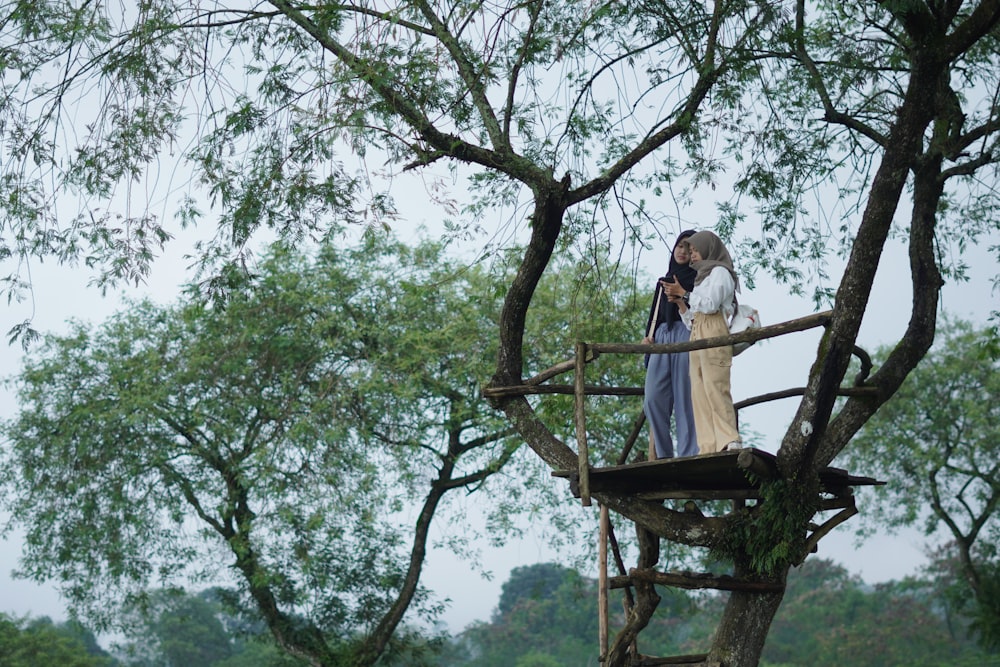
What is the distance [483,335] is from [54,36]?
6.75m

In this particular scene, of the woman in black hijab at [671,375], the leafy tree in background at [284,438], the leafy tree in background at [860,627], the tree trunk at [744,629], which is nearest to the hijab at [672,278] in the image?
the woman in black hijab at [671,375]

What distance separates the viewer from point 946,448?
17688 millimetres

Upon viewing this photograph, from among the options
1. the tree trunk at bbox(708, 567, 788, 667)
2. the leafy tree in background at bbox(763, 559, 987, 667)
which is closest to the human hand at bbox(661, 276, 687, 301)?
the tree trunk at bbox(708, 567, 788, 667)

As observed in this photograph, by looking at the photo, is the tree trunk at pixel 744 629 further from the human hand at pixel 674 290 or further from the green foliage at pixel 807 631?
the green foliage at pixel 807 631

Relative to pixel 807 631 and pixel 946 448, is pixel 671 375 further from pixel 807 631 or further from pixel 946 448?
pixel 807 631

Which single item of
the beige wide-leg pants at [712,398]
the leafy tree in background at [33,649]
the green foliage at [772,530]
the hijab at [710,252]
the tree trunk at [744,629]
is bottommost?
the tree trunk at [744,629]

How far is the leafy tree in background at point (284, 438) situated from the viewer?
12.8 m

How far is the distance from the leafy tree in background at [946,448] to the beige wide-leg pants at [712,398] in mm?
13120

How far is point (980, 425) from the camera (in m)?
17.2

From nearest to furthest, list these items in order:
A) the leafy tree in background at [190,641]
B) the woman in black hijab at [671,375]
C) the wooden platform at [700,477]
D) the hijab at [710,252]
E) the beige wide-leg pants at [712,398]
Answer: the wooden platform at [700,477]
the beige wide-leg pants at [712,398]
the hijab at [710,252]
the woman in black hijab at [671,375]
the leafy tree in background at [190,641]

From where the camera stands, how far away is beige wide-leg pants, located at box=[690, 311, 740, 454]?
5473 millimetres

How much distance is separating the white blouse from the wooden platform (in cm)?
85

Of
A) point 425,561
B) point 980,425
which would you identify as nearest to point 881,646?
point 980,425

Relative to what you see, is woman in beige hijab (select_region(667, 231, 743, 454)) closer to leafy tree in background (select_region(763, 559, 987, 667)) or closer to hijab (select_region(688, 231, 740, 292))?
hijab (select_region(688, 231, 740, 292))
